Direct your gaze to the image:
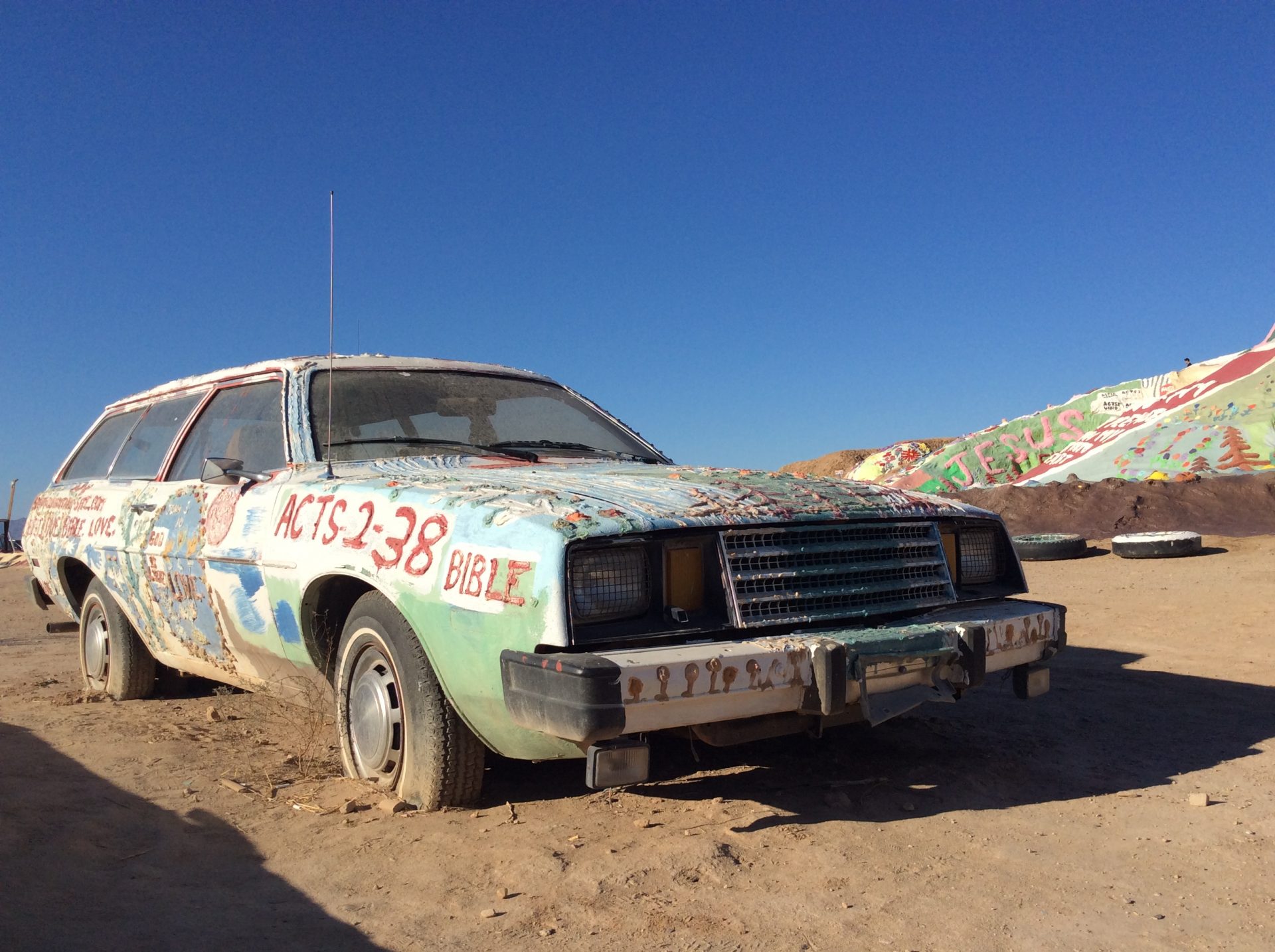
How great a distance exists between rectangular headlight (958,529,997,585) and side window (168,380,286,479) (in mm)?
2550

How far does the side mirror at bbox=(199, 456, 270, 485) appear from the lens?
3.79 meters

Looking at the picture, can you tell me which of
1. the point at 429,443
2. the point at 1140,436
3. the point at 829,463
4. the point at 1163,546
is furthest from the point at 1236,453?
the point at 829,463

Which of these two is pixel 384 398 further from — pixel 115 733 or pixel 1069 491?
pixel 1069 491

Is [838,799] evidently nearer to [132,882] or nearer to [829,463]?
[132,882]

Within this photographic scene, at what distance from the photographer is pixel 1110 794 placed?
3.18 m

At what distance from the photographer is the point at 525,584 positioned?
Answer: 8.20ft

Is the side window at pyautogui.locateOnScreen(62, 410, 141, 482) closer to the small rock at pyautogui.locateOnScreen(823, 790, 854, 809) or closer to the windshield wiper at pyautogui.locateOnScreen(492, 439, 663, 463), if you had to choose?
the windshield wiper at pyautogui.locateOnScreen(492, 439, 663, 463)

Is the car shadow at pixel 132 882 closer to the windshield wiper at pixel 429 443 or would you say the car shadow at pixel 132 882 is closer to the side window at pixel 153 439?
the windshield wiper at pixel 429 443

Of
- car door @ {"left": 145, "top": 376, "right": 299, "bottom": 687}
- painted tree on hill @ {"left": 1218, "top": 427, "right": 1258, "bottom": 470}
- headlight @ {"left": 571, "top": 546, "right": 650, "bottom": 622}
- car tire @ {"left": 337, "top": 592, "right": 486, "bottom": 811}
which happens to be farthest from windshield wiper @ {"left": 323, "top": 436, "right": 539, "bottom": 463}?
painted tree on hill @ {"left": 1218, "top": 427, "right": 1258, "bottom": 470}

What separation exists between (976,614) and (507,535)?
1562 mm

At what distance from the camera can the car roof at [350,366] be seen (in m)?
4.19

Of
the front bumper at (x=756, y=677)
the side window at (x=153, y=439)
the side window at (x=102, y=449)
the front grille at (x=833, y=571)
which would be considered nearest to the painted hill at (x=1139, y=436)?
the side window at (x=102, y=449)

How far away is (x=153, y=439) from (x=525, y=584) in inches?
130

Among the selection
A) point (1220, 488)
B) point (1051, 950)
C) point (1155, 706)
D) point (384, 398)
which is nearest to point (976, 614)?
point (1051, 950)
